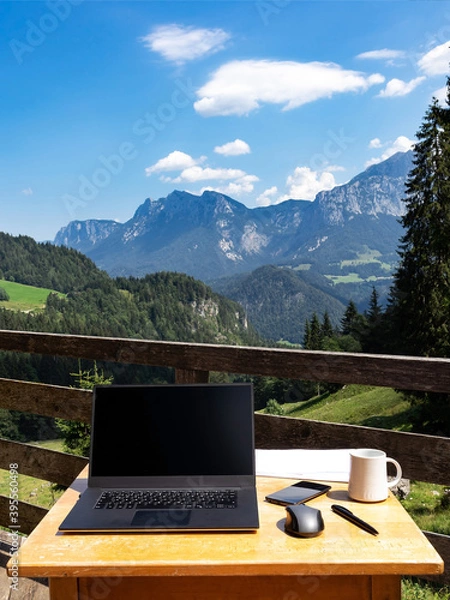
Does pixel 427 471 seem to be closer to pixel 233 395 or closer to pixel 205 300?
pixel 233 395

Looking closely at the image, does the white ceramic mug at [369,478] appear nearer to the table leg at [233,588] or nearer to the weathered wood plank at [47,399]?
the table leg at [233,588]

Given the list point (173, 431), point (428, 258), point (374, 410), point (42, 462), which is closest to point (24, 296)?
point (374, 410)

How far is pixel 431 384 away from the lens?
7.18 ft

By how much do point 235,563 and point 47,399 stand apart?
2045 mm

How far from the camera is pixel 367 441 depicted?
2.32 meters

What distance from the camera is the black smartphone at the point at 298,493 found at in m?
1.58

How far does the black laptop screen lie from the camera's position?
5.28ft

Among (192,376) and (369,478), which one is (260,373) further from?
(369,478)

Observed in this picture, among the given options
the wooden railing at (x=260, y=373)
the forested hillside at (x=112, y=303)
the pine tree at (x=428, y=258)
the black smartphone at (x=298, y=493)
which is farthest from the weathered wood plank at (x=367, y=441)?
the forested hillside at (x=112, y=303)

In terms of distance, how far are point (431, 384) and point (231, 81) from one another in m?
8.90

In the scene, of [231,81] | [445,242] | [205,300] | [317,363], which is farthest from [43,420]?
[205,300]

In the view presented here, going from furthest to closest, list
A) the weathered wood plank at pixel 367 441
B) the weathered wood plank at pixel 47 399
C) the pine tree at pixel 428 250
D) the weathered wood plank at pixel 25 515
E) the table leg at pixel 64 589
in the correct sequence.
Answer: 1. the pine tree at pixel 428 250
2. the weathered wood plank at pixel 25 515
3. the weathered wood plank at pixel 47 399
4. the weathered wood plank at pixel 367 441
5. the table leg at pixel 64 589

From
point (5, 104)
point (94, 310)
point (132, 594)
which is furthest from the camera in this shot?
point (94, 310)

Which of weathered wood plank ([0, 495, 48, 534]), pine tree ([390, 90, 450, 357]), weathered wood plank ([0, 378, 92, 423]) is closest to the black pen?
weathered wood plank ([0, 378, 92, 423])
